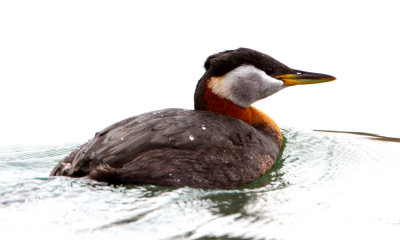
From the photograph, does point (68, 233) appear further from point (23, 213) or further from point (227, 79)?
point (227, 79)

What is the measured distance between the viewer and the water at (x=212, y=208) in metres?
5.70

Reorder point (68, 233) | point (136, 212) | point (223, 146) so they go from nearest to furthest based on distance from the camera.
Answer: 1. point (68, 233)
2. point (136, 212)
3. point (223, 146)

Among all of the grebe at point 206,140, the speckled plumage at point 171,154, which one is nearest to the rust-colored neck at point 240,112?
the grebe at point 206,140

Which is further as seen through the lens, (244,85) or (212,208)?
(244,85)

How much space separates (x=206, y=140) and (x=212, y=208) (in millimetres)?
983

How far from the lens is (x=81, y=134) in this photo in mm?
9930

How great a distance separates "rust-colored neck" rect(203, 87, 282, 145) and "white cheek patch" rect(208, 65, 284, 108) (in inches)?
2.3

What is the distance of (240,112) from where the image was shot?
26.6 ft

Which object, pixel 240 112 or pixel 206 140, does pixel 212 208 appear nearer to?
pixel 206 140

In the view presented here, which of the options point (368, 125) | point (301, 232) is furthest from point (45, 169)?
point (368, 125)

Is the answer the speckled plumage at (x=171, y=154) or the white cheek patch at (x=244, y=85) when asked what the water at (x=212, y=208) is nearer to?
the speckled plumage at (x=171, y=154)

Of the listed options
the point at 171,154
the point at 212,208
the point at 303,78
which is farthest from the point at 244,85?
the point at 212,208

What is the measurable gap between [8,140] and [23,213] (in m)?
3.83

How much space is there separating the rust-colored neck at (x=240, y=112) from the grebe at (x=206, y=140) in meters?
0.01
